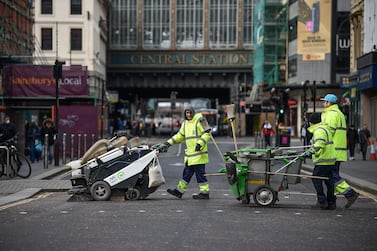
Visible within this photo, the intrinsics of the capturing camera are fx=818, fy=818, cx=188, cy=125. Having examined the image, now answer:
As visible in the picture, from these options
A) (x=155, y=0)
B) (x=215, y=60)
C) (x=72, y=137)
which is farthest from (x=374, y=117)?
(x=155, y=0)

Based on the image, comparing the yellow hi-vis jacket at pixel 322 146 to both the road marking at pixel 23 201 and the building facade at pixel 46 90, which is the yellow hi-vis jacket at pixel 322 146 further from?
the building facade at pixel 46 90

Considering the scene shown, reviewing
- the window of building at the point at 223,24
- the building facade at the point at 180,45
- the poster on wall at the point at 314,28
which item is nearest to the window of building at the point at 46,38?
the building facade at the point at 180,45

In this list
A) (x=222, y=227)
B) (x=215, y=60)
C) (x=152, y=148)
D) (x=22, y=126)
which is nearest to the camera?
(x=222, y=227)

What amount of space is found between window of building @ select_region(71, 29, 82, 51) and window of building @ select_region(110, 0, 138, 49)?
757 inches

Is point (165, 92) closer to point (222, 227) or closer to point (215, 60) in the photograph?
point (215, 60)

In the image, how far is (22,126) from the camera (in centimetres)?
3138

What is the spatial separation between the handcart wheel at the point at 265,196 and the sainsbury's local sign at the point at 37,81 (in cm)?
1946

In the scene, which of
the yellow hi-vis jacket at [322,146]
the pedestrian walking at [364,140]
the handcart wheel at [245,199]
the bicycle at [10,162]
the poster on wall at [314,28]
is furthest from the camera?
the poster on wall at [314,28]

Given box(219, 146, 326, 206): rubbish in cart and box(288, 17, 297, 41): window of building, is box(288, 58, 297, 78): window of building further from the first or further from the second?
box(219, 146, 326, 206): rubbish in cart

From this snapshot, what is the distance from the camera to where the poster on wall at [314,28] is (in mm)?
58062

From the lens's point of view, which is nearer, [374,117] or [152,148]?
[152,148]

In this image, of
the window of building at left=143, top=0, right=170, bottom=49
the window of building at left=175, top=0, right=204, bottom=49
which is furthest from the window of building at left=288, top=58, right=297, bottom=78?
the window of building at left=143, top=0, right=170, bottom=49

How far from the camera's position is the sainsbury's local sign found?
32031 millimetres

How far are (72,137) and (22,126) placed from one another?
3.35 metres
